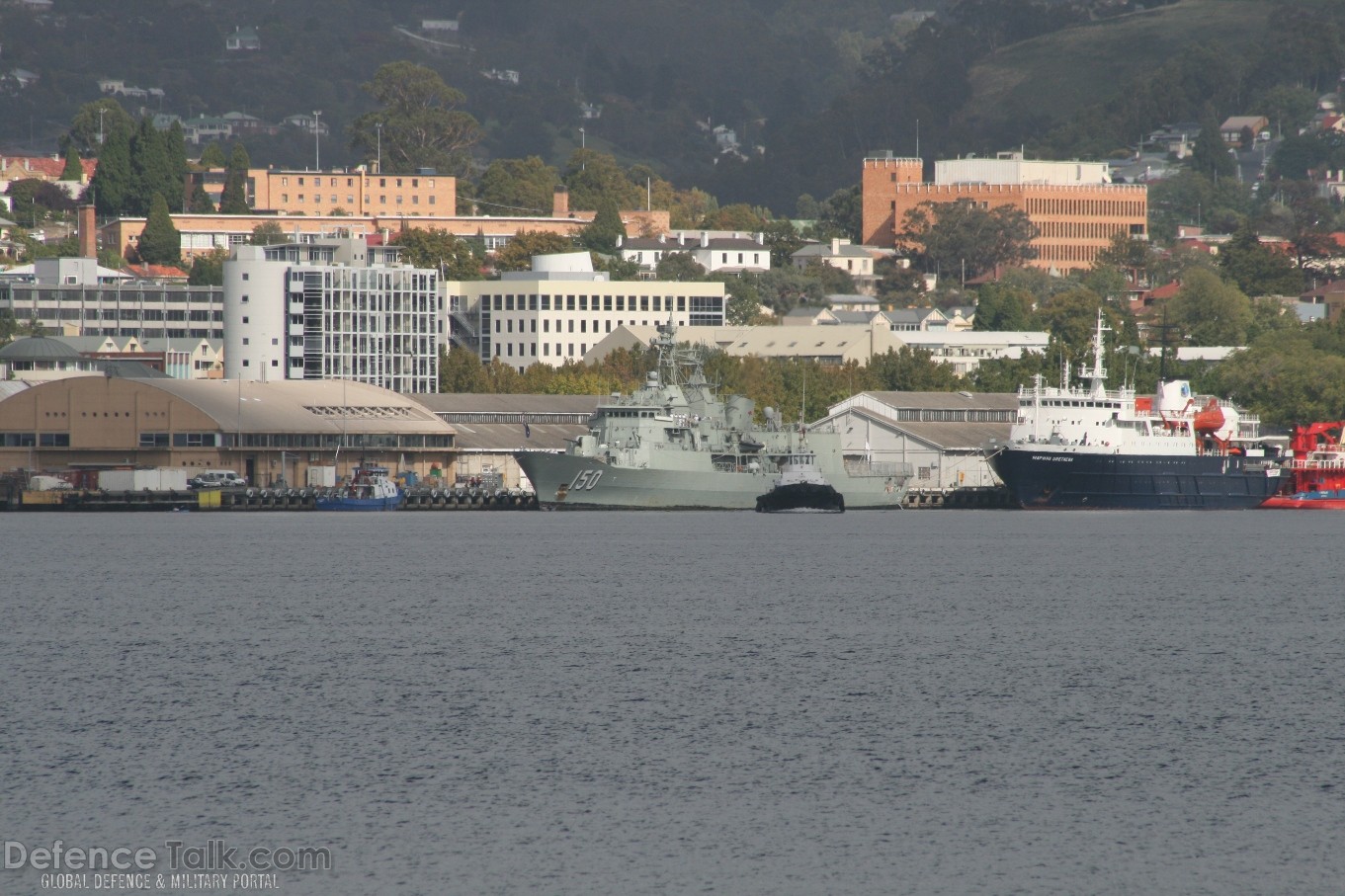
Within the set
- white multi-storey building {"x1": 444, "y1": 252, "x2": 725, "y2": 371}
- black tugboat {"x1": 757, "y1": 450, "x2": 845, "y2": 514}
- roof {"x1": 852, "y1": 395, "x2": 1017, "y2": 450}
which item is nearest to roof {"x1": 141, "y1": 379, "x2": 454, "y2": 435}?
black tugboat {"x1": 757, "y1": 450, "x2": 845, "y2": 514}

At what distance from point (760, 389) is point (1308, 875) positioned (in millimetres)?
123562

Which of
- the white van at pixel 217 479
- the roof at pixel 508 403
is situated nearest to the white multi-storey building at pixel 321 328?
the roof at pixel 508 403

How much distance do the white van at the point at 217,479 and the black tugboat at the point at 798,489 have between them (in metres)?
29.1

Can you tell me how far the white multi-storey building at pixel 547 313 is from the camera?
19400cm

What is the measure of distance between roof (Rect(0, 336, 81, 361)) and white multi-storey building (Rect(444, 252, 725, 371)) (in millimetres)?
39339

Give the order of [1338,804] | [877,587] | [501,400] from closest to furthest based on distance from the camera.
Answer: [1338,804], [877,587], [501,400]

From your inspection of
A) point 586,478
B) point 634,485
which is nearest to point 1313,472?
point 634,485

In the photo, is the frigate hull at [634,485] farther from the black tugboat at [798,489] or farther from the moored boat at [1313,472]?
the moored boat at [1313,472]

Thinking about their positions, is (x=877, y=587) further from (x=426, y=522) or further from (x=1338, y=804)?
(x=426, y=522)

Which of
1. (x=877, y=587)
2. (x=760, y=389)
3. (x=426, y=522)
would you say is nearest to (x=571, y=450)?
(x=426, y=522)

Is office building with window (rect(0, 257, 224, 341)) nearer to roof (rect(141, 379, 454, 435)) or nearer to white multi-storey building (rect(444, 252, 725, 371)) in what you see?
white multi-storey building (rect(444, 252, 725, 371))

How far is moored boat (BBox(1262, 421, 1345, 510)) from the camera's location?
142 meters

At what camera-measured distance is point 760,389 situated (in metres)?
158

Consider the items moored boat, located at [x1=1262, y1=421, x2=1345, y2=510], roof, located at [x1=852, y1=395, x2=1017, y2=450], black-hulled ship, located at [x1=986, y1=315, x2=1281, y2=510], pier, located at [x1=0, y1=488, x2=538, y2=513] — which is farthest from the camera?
roof, located at [x1=852, y1=395, x2=1017, y2=450]
